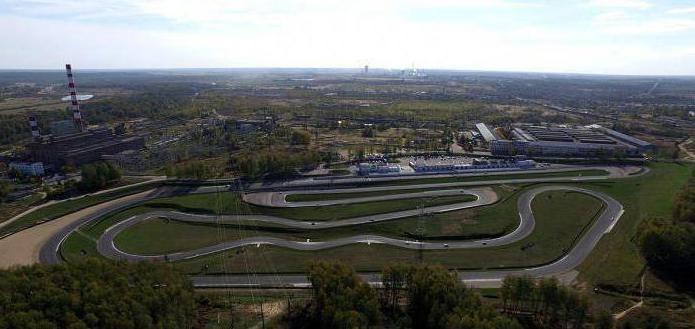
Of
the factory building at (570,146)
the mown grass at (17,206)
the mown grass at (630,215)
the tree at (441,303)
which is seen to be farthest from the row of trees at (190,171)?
the factory building at (570,146)

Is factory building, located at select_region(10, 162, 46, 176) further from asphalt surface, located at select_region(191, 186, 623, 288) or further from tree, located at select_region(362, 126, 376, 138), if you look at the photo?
tree, located at select_region(362, 126, 376, 138)

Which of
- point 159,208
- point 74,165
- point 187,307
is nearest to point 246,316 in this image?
point 187,307

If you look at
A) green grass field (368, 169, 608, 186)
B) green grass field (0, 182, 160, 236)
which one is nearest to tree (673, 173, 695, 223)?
green grass field (368, 169, 608, 186)

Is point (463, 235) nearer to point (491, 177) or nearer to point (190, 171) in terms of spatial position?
point (491, 177)

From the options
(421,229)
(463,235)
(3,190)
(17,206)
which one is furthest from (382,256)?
(3,190)

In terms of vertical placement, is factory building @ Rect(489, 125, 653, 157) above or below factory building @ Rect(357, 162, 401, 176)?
above

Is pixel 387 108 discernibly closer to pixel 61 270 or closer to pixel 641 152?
pixel 641 152

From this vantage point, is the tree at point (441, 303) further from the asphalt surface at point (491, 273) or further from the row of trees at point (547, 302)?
the asphalt surface at point (491, 273)
